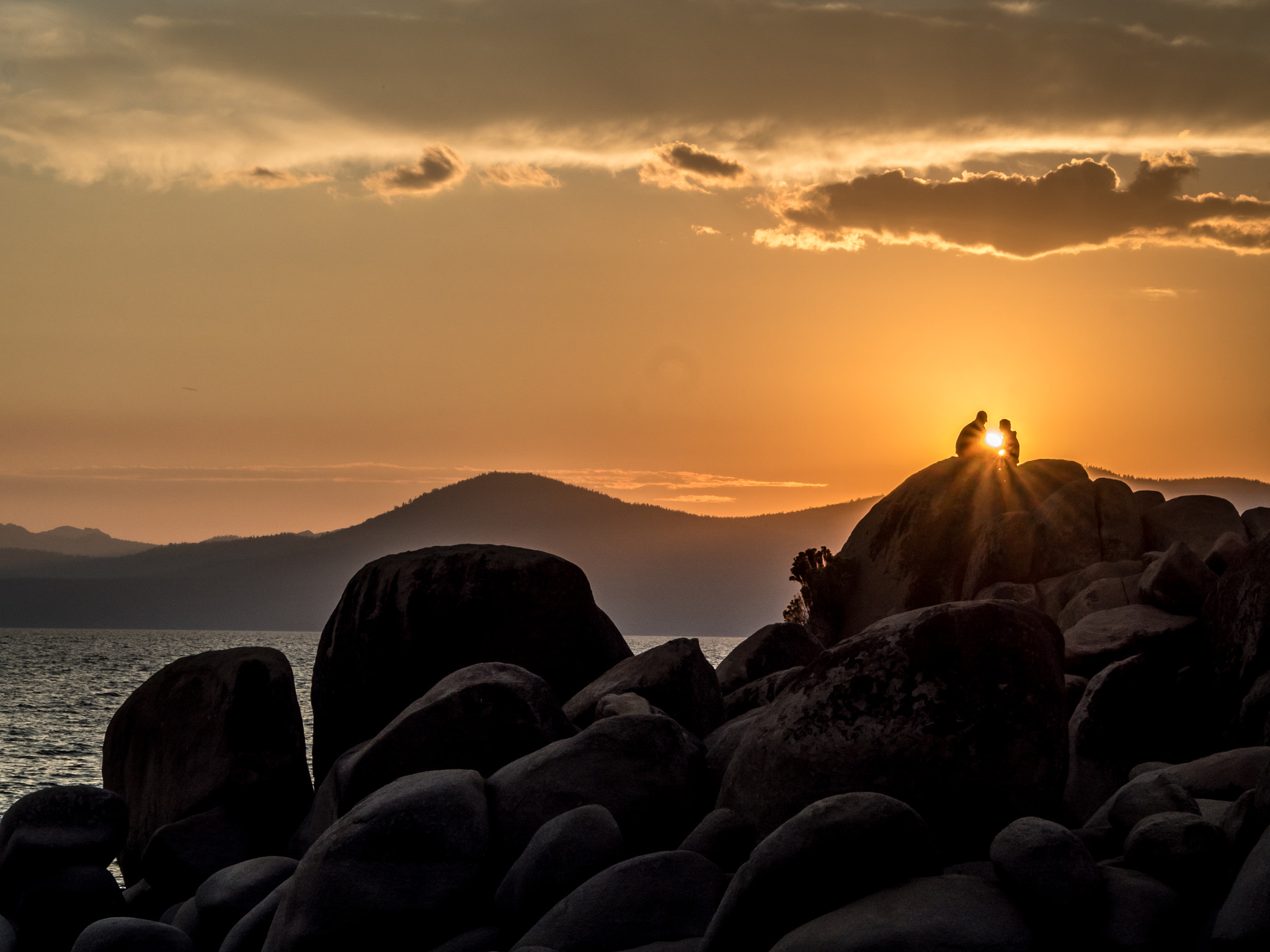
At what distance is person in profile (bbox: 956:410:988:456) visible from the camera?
2992cm

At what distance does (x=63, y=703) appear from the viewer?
195 feet

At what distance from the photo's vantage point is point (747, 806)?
32.1 feet

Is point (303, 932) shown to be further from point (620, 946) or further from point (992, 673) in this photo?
point (992, 673)

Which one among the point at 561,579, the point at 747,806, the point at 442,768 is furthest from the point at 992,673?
the point at 561,579

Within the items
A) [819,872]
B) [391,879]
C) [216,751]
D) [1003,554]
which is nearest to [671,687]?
[391,879]

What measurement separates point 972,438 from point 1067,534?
5.20 meters

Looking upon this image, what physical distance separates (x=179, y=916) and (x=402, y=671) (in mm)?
5002

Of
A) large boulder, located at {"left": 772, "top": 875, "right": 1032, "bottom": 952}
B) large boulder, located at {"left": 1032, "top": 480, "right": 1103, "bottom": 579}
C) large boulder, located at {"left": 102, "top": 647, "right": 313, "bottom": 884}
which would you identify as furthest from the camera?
large boulder, located at {"left": 1032, "top": 480, "right": 1103, "bottom": 579}

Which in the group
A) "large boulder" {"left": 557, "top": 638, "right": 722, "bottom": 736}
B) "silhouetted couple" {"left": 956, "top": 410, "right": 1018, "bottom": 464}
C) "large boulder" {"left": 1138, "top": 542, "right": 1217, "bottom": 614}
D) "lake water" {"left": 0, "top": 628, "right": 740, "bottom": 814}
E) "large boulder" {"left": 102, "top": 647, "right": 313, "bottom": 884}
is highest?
"silhouetted couple" {"left": 956, "top": 410, "right": 1018, "bottom": 464}

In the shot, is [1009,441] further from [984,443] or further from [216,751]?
[216,751]

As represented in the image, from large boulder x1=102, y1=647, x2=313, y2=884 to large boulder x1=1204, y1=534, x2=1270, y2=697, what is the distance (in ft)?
37.7

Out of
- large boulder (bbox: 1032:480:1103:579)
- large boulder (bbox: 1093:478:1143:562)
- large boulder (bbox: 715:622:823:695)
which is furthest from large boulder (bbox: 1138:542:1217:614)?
large boulder (bbox: 1032:480:1103:579)

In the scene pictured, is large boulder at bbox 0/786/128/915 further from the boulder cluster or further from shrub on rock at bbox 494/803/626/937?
shrub on rock at bbox 494/803/626/937

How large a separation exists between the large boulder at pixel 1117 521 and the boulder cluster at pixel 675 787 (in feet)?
16.8
